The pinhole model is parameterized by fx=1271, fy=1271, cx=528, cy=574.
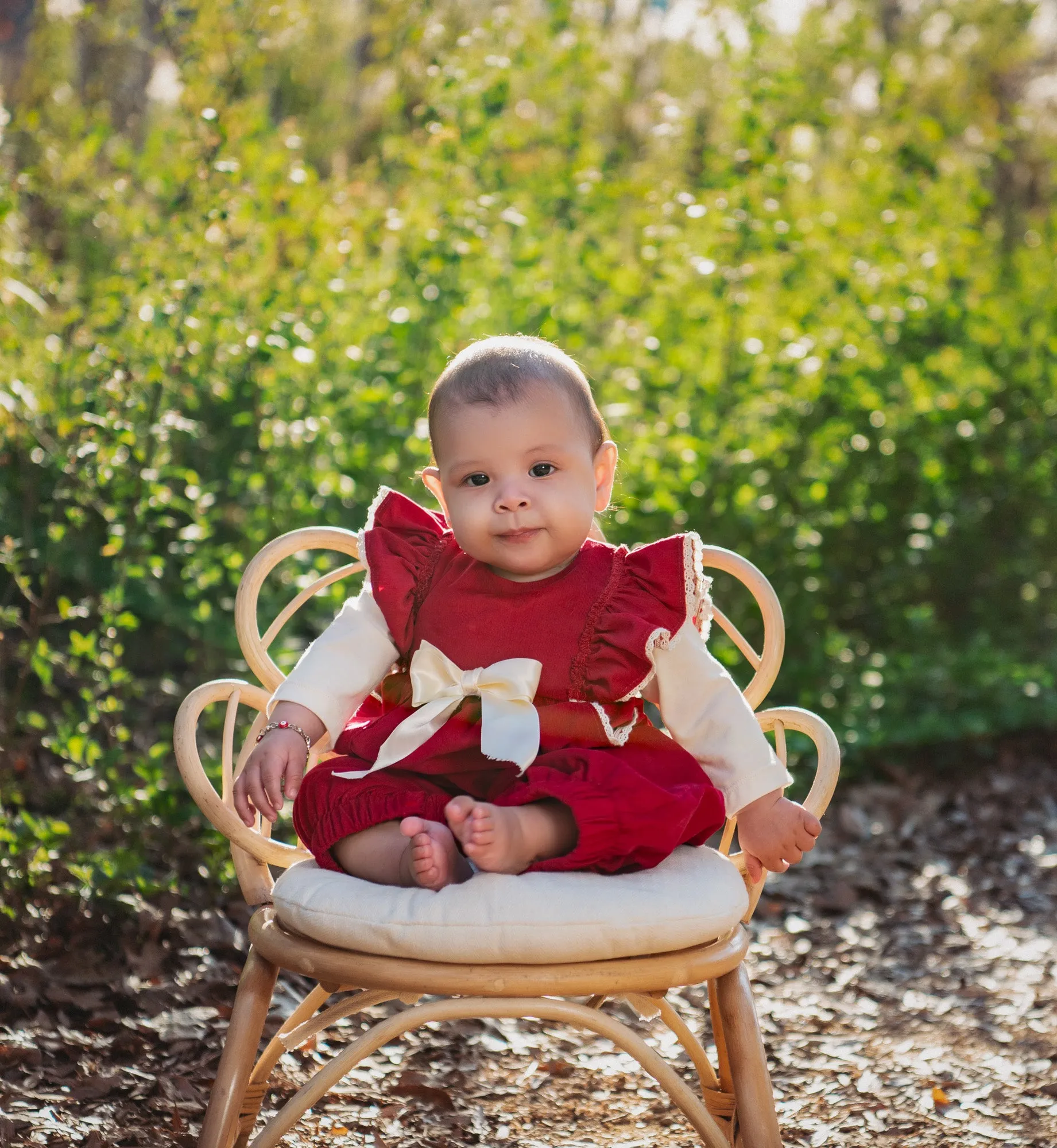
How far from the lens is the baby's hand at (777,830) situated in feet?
5.83

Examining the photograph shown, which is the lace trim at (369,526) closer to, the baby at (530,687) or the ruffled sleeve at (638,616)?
the baby at (530,687)

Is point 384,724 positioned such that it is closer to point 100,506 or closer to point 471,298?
point 100,506

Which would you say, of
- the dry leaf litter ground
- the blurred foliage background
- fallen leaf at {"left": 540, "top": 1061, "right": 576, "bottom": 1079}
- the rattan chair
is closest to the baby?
the rattan chair

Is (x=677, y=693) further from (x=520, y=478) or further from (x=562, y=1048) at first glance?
(x=562, y=1048)

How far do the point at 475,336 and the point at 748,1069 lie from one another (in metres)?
2.73

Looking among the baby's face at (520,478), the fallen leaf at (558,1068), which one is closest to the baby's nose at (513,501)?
the baby's face at (520,478)

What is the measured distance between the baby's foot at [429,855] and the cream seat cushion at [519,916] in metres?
0.02

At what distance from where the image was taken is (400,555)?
2064 mm

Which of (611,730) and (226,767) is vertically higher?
(611,730)

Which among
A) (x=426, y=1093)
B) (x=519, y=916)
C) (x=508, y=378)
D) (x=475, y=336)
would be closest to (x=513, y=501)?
(x=508, y=378)

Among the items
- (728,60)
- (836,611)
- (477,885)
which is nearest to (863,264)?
(728,60)

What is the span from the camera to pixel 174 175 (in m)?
3.27

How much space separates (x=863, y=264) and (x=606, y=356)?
43.5 inches

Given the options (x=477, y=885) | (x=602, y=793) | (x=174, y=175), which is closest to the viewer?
(x=477, y=885)
